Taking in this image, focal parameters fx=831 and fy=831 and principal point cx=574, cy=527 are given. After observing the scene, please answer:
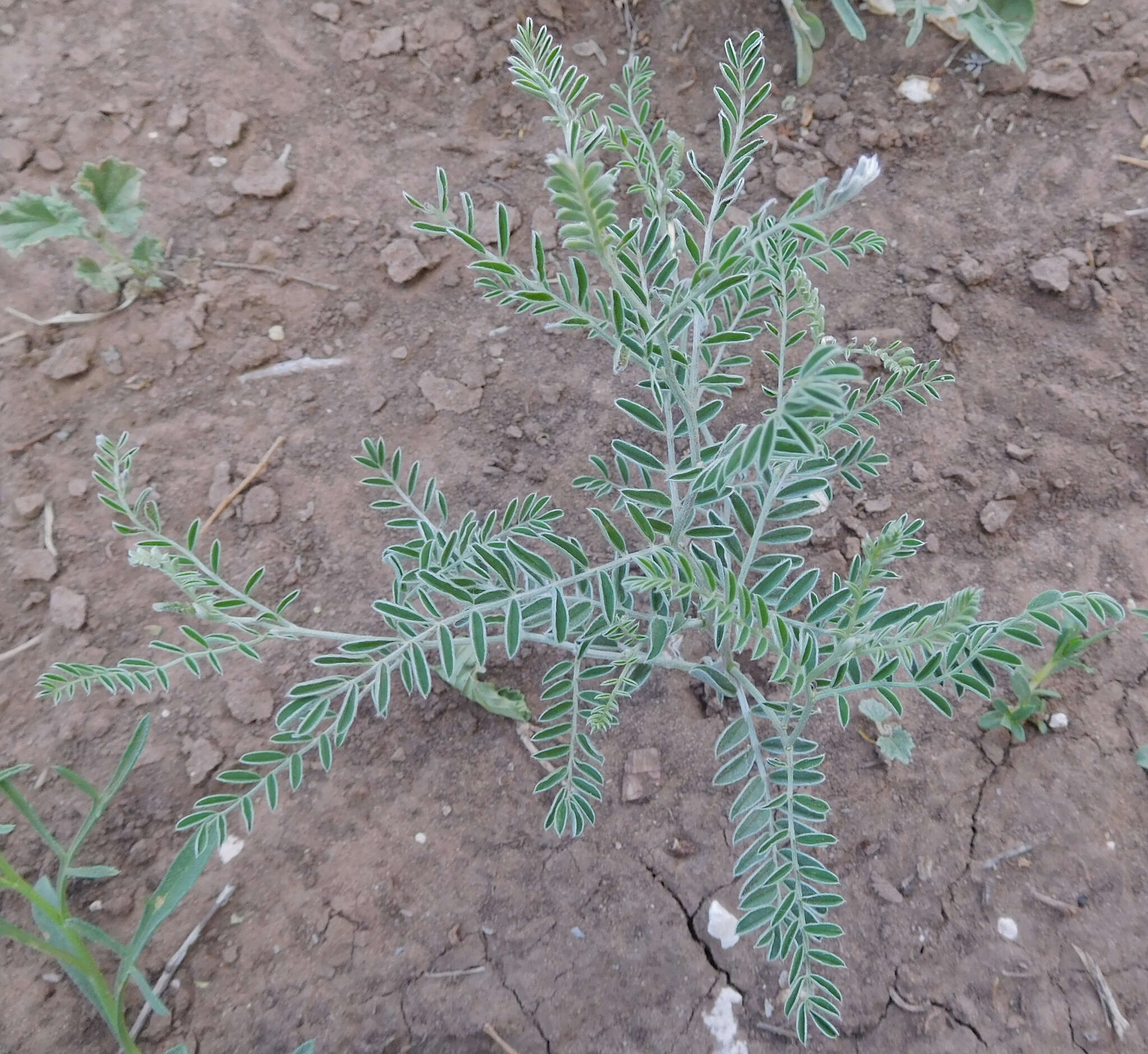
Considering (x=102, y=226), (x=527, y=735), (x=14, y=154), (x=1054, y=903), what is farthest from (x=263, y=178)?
(x=1054, y=903)

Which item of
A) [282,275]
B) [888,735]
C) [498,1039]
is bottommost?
[498,1039]

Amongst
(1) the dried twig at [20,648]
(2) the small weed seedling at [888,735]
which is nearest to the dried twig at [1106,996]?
(2) the small weed seedling at [888,735]

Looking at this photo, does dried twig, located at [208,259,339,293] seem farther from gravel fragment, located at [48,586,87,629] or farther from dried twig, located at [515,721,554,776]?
dried twig, located at [515,721,554,776]

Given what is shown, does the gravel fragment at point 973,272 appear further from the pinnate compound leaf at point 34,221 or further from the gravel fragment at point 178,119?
the pinnate compound leaf at point 34,221

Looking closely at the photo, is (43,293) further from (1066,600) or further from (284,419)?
(1066,600)

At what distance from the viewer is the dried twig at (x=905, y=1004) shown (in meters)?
1.65

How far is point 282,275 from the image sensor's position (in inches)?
93.0

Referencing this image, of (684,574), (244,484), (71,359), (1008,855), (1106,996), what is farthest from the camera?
(71,359)

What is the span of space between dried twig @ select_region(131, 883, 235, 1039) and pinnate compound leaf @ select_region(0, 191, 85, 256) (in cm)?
170

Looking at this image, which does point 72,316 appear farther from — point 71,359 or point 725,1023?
point 725,1023

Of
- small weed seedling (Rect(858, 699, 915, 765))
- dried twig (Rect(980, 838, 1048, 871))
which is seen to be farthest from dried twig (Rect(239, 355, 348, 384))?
dried twig (Rect(980, 838, 1048, 871))

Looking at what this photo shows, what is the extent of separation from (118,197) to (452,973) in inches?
84.3

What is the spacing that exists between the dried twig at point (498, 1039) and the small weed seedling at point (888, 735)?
0.99m

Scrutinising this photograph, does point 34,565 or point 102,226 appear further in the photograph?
point 102,226
